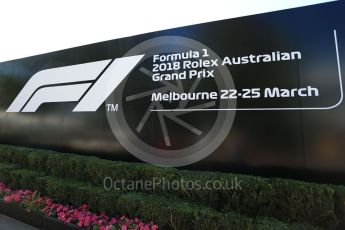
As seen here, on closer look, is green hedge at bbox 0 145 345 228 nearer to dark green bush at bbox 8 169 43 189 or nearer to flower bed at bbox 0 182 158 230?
flower bed at bbox 0 182 158 230

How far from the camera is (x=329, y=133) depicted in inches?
137

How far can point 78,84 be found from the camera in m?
6.01

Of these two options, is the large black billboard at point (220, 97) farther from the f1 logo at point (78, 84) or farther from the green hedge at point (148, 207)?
the green hedge at point (148, 207)

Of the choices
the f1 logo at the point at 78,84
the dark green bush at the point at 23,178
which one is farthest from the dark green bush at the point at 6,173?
the f1 logo at the point at 78,84

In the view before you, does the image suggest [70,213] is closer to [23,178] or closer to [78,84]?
[23,178]

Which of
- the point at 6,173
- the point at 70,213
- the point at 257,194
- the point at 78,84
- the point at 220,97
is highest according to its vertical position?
the point at 78,84

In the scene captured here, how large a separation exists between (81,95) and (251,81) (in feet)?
13.1

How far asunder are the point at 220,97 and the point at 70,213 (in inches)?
123

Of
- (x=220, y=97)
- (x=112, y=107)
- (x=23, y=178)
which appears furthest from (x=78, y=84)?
(x=220, y=97)

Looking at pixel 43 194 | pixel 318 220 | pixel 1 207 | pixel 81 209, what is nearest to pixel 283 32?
pixel 318 220

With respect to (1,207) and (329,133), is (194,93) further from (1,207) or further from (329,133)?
(1,207)

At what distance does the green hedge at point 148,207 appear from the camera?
2.96m

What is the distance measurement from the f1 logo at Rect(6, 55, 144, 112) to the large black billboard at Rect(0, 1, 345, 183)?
1.2 inches

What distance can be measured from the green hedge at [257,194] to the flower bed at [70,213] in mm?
620
